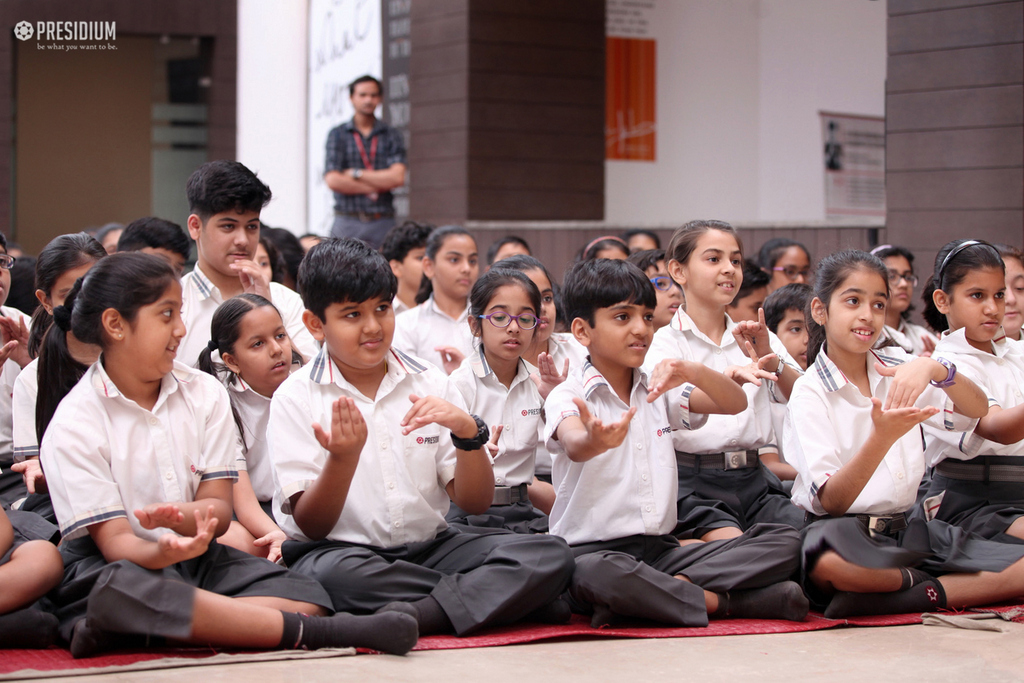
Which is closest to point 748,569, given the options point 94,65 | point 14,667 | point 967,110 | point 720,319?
point 720,319

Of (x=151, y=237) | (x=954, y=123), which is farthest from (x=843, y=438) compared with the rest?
(x=954, y=123)

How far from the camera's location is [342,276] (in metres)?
2.11

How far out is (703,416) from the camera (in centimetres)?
236

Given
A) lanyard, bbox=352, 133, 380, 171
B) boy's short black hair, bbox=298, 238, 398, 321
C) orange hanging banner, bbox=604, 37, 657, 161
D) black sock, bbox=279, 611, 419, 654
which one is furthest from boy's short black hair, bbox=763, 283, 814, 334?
orange hanging banner, bbox=604, 37, 657, 161

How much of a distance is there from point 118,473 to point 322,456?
392 mm

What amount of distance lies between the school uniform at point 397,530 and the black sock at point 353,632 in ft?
0.43

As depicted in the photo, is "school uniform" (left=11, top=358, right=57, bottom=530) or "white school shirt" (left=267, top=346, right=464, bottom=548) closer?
"white school shirt" (left=267, top=346, right=464, bottom=548)

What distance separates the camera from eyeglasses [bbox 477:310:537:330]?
263 centimetres

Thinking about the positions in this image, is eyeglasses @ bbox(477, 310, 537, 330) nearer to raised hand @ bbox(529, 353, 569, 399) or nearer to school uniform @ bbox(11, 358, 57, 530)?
raised hand @ bbox(529, 353, 569, 399)

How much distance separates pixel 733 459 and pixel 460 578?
88cm

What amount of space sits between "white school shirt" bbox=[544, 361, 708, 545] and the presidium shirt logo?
722cm

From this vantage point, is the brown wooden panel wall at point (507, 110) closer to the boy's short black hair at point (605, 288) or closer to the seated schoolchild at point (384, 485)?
the boy's short black hair at point (605, 288)

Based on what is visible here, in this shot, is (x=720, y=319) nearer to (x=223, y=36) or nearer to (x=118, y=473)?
(x=118, y=473)

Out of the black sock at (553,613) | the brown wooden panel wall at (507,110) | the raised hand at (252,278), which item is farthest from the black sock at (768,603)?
the brown wooden panel wall at (507,110)
